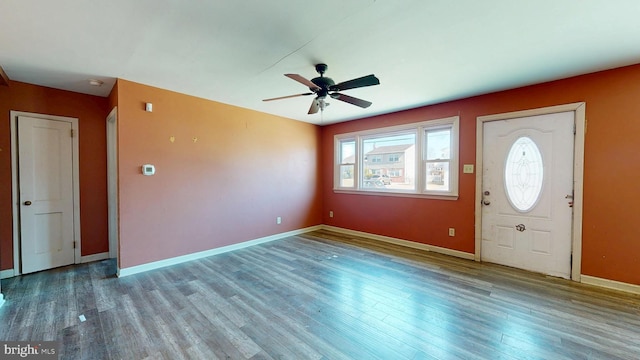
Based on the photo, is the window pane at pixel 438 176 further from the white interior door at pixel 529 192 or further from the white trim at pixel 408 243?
the white trim at pixel 408 243

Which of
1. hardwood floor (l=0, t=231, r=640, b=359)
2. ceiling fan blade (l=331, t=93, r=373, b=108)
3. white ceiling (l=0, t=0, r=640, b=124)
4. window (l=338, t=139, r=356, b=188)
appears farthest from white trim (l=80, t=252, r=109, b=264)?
window (l=338, t=139, r=356, b=188)

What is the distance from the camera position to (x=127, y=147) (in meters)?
3.20

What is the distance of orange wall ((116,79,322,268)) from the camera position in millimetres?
3260

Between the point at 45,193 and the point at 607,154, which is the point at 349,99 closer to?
the point at 607,154

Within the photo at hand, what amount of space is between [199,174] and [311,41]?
274 centimetres

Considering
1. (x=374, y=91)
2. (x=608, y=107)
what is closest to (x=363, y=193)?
(x=374, y=91)

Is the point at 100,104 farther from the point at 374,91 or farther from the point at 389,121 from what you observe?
the point at 389,121

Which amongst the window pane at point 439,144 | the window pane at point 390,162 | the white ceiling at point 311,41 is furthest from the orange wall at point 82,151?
the window pane at point 439,144

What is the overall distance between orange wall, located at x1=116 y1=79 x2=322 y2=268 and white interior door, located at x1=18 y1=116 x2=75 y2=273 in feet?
Answer: 3.90

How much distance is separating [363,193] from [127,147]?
13.3 ft

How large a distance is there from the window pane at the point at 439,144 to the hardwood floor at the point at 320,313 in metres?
1.76

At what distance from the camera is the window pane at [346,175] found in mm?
5578

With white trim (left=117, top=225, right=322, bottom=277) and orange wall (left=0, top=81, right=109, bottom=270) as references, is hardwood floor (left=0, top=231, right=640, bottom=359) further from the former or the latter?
orange wall (left=0, top=81, right=109, bottom=270)

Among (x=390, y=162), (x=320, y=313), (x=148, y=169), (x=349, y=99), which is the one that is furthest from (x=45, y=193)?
(x=390, y=162)
